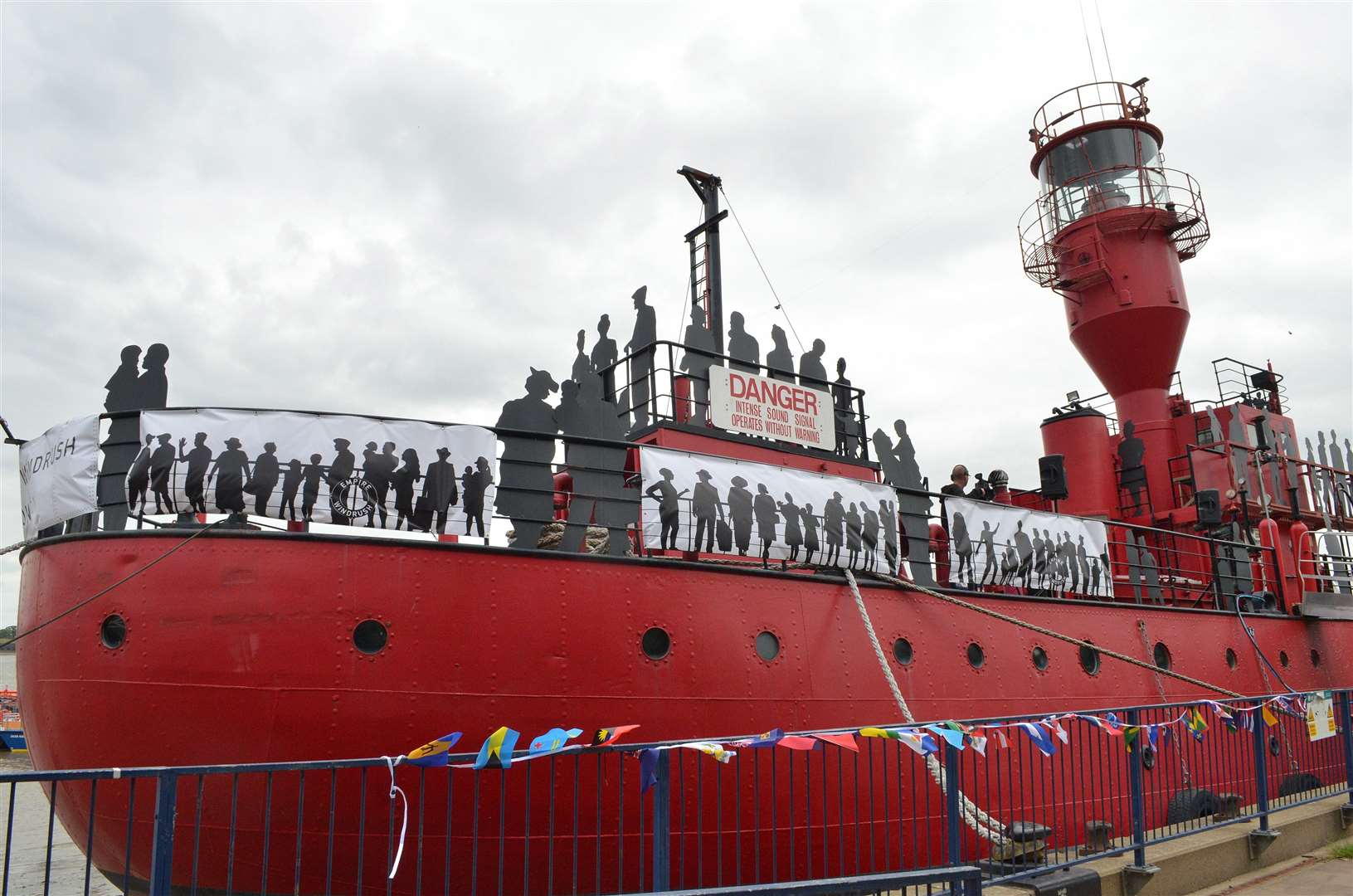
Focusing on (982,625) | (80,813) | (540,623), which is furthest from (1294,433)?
(80,813)

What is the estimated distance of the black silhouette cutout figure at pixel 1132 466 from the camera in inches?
650

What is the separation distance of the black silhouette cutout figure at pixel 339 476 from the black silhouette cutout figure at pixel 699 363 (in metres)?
4.47

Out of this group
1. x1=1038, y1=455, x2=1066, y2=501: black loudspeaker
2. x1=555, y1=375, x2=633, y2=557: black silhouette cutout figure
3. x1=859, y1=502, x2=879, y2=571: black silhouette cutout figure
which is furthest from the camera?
x1=1038, y1=455, x2=1066, y2=501: black loudspeaker

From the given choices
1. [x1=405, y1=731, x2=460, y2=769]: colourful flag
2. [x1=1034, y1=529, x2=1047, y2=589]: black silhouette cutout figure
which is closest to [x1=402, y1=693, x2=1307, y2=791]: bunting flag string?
[x1=405, y1=731, x2=460, y2=769]: colourful flag

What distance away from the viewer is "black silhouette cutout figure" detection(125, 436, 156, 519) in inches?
297

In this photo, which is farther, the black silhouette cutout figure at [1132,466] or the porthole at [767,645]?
the black silhouette cutout figure at [1132,466]

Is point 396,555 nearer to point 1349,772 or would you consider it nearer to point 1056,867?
A: point 1056,867

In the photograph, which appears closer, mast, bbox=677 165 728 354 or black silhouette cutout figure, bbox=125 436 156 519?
black silhouette cutout figure, bbox=125 436 156 519

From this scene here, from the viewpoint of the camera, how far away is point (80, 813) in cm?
765

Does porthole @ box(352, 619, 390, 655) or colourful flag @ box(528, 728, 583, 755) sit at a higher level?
porthole @ box(352, 619, 390, 655)

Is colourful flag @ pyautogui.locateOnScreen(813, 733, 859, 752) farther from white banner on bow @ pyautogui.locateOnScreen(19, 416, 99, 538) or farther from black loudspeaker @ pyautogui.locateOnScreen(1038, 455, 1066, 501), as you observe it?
black loudspeaker @ pyautogui.locateOnScreen(1038, 455, 1066, 501)

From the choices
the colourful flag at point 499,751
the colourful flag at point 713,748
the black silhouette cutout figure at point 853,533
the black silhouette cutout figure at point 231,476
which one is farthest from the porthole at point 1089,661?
the black silhouette cutout figure at point 231,476

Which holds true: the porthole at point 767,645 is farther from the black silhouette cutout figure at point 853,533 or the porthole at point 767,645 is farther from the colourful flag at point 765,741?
the colourful flag at point 765,741

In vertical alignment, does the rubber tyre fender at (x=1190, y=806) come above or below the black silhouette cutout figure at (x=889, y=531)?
below
